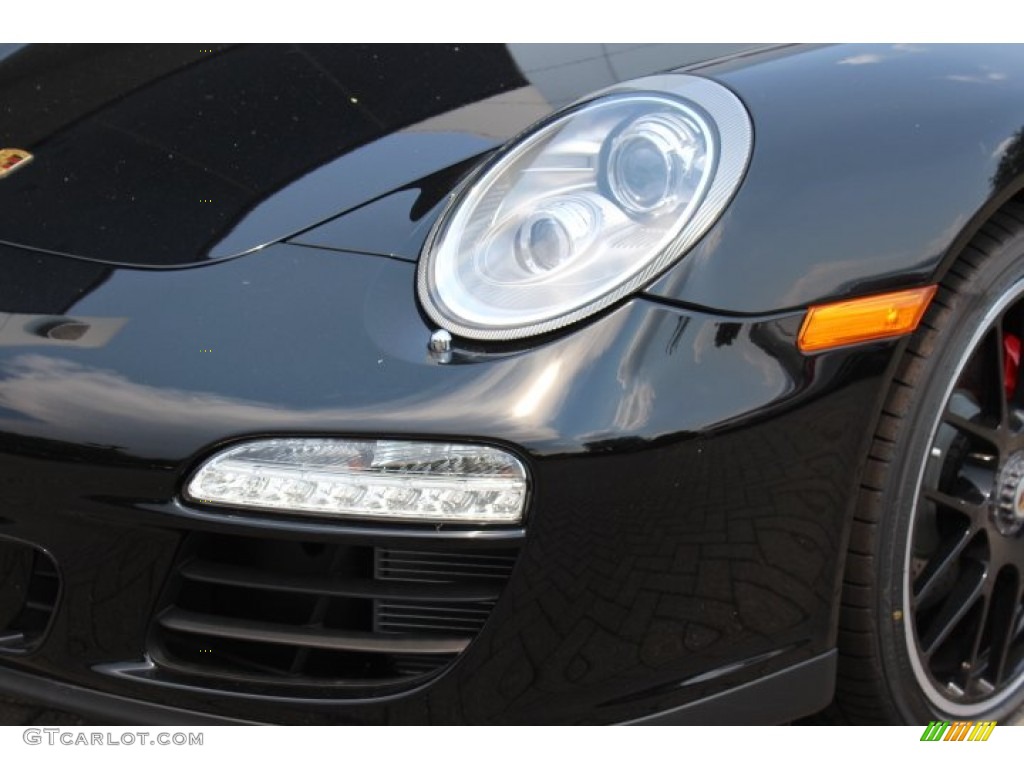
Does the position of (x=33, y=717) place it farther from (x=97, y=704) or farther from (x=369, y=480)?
(x=369, y=480)

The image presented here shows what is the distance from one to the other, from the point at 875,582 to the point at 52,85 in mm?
1546

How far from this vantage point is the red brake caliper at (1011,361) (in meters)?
2.11

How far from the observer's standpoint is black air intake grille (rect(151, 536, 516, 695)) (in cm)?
166

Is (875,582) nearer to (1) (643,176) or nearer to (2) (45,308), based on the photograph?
(1) (643,176)

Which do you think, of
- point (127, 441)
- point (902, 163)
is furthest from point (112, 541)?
point (902, 163)

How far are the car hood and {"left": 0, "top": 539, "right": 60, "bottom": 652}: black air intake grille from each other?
0.41 m

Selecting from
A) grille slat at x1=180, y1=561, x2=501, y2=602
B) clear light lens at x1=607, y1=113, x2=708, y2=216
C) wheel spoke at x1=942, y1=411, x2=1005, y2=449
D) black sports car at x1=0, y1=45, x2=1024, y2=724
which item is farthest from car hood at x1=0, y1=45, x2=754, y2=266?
wheel spoke at x1=942, y1=411, x2=1005, y2=449

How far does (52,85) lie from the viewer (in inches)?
89.5

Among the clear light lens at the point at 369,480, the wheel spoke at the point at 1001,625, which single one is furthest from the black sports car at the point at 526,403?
the wheel spoke at the point at 1001,625

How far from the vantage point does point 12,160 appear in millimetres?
Answer: 2061
